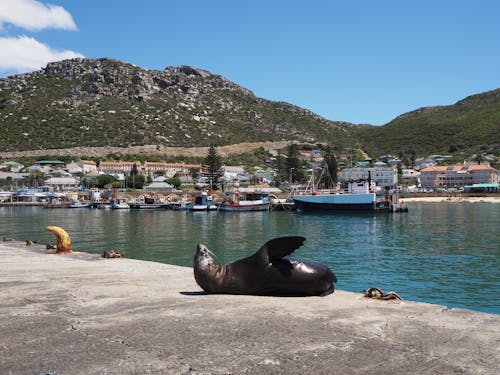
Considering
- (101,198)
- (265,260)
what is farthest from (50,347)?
(101,198)

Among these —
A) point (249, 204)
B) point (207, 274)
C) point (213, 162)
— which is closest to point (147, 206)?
point (249, 204)

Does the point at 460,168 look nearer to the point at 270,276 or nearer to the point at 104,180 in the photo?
the point at 104,180

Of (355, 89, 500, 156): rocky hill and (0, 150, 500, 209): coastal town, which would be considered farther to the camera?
(355, 89, 500, 156): rocky hill

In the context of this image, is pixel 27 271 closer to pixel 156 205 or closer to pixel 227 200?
pixel 227 200

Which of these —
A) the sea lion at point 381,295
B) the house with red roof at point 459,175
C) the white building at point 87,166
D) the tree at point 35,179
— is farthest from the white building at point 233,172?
the sea lion at point 381,295

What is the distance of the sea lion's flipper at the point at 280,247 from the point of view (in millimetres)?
7773

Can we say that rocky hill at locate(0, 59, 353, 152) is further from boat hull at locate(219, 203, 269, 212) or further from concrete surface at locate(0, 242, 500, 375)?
concrete surface at locate(0, 242, 500, 375)

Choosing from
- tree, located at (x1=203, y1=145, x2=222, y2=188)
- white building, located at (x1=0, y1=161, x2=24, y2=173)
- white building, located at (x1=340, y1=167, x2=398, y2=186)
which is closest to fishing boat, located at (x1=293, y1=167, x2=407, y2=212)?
tree, located at (x1=203, y1=145, x2=222, y2=188)

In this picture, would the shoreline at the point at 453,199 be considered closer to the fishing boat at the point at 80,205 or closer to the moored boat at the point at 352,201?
the moored boat at the point at 352,201

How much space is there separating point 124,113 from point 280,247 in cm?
15311

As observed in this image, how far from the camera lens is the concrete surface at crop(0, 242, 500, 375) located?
4738 millimetres

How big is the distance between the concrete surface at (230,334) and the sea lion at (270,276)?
259 millimetres

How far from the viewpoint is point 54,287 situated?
9352 millimetres

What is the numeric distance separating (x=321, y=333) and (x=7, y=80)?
194358 millimetres
